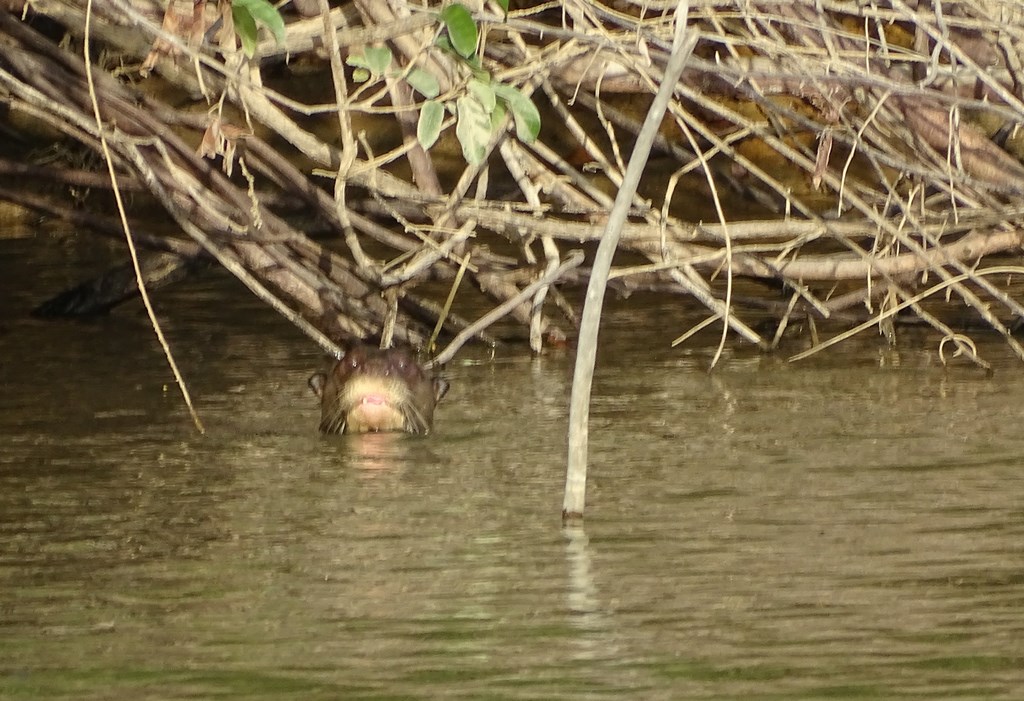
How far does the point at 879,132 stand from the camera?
6156 millimetres

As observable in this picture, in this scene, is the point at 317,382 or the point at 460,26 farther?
the point at 317,382

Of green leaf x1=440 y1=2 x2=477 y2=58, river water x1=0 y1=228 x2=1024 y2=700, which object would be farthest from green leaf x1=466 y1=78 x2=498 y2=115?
river water x1=0 y1=228 x2=1024 y2=700

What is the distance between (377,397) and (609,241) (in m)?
1.62

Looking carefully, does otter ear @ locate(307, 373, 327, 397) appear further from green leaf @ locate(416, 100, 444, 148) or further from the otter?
green leaf @ locate(416, 100, 444, 148)

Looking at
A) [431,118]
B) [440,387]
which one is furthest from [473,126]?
[440,387]

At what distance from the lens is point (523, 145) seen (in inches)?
246

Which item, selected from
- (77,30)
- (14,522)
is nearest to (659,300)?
(77,30)

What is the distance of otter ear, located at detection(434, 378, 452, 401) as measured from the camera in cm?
551

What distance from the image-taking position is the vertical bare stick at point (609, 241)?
3.71 metres

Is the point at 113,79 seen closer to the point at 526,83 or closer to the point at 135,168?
the point at 135,168

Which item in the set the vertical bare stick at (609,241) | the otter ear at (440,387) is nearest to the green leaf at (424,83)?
the vertical bare stick at (609,241)

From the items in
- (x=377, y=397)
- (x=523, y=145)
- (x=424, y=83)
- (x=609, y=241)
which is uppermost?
(x=523, y=145)

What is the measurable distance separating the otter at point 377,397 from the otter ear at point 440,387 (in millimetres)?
129

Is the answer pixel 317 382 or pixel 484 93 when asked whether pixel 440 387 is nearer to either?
pixel 317 382
